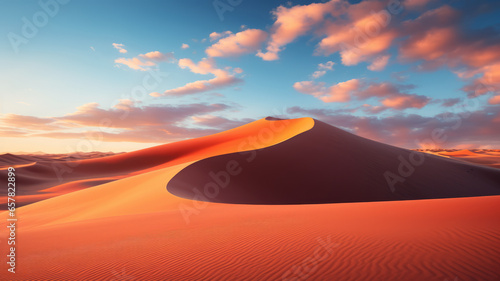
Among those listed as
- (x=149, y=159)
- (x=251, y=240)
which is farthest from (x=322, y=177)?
(x=149, y=159)

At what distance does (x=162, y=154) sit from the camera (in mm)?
47906

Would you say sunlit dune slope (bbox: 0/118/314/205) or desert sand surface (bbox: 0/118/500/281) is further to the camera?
sunlit dune slope (bbox: 0/118/314/205)

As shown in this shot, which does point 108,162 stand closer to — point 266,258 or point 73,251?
point 73,251

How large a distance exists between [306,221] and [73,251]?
20.2ft

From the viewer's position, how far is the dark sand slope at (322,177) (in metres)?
17.8

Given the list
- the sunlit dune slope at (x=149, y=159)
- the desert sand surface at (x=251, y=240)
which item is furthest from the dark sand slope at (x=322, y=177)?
the sunlit dune slope at (x=149, y=159)

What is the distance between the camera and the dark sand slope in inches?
699

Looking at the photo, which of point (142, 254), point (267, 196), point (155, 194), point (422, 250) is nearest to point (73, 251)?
point (142, 254)

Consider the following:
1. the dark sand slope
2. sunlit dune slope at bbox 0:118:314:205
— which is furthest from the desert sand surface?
sunlit dune slope at bbox 0:118:314:205

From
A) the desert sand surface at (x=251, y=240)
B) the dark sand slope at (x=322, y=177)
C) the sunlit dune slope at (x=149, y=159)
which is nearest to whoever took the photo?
the desert sand surface at (x=251, y=240)

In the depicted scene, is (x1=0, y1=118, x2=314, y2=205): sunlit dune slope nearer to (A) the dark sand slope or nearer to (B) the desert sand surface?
(A) the dark sand slope

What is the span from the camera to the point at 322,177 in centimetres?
1992

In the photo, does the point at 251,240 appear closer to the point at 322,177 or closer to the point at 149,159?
the point at 322,177

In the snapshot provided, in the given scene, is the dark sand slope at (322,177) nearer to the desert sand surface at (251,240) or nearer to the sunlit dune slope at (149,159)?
the desert sand surface at (251,240)
